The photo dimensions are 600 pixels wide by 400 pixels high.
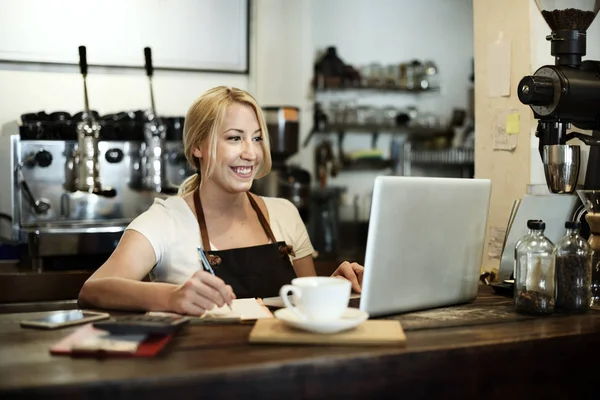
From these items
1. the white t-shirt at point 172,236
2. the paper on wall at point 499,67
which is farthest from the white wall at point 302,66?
the white t-shirt at point 172,236

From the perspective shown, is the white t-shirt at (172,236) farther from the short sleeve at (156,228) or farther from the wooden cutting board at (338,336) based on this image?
the wooden cutting board at (338,336)

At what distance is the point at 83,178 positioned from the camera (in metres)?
3.66

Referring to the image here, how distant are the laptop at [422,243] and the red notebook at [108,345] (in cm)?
47

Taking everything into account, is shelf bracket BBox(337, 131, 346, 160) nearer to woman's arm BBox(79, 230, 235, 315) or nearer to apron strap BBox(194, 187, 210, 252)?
apron strap BBox(194, 187, 210, 252)

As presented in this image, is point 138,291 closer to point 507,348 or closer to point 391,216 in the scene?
point 391,216

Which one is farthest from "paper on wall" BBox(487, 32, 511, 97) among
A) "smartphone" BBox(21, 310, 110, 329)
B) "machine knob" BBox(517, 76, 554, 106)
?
"smartphone" BBox(21, 310, 110, 329)

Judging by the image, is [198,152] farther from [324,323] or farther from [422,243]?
[324,323]

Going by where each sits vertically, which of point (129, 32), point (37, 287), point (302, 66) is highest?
point (129, 32)

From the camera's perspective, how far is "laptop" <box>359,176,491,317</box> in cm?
157

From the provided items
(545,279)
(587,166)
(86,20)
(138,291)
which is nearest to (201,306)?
(138,291)

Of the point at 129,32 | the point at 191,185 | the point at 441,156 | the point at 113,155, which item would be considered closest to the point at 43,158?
the point at 113,155

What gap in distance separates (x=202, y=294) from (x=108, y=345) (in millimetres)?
302

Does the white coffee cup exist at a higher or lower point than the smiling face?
lower

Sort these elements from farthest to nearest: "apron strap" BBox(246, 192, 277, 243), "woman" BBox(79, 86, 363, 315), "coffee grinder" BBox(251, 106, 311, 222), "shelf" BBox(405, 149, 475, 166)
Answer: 1. "shelf" BBox(405, 149, 475, 166)
2. "coffee grinder" BBox(251, 106, 311, 222)
3. "apron strap" BBox(246, 192, 277, 243)
4. "woman" BBox(79, 86, 363, 315)
